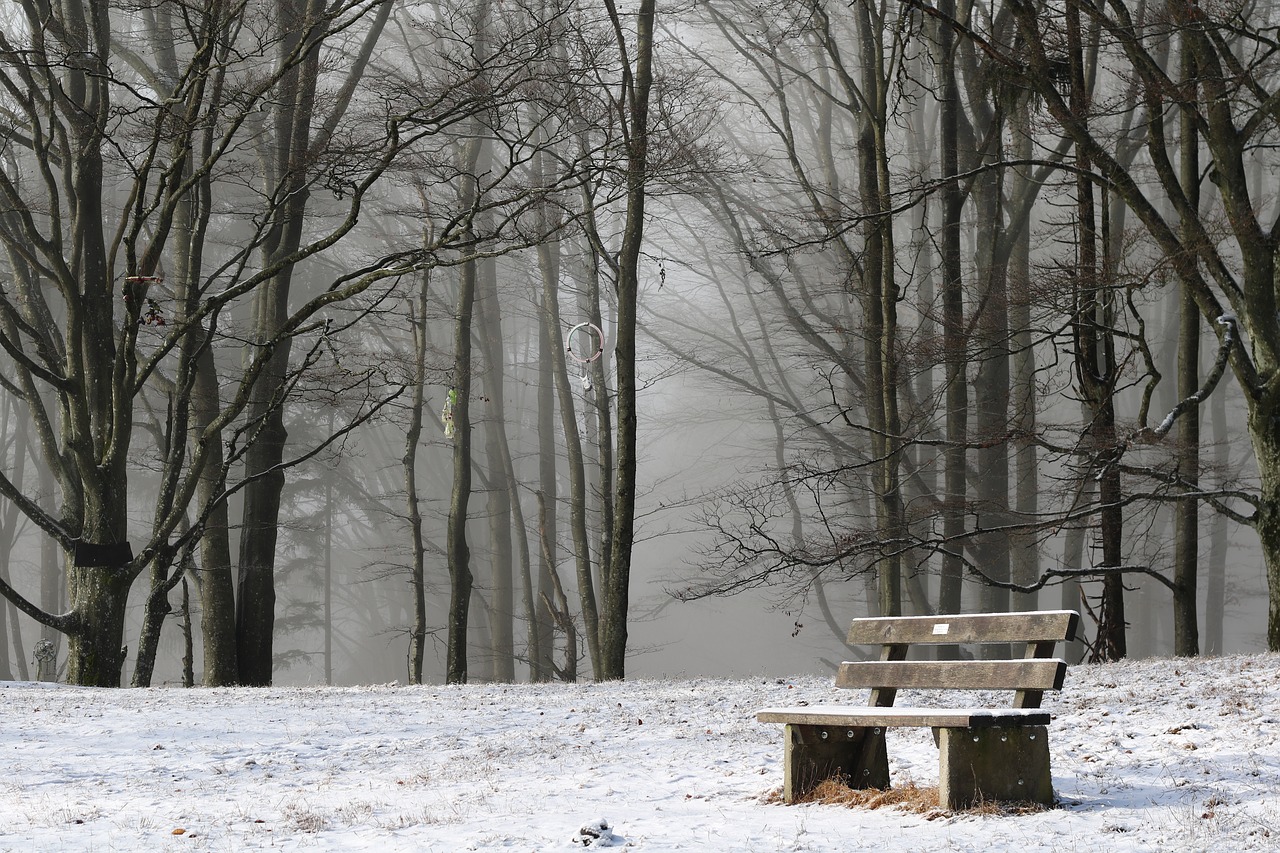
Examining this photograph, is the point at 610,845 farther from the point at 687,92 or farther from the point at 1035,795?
the point at 687,92

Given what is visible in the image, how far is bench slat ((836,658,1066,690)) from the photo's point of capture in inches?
199

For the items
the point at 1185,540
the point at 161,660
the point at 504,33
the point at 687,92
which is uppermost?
the point at 504,33

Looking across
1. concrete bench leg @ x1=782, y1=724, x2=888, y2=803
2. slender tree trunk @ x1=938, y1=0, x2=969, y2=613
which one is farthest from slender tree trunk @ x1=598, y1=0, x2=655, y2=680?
concrete bench leg @ x1=782, y1=724, x2=888, y2=803

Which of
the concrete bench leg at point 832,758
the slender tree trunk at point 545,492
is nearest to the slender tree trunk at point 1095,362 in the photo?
the concrete bench leg at point 832,758

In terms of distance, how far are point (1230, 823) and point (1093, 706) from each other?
128 inches

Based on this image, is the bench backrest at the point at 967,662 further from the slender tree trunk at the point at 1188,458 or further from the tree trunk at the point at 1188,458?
the slender tree trunk at the point at 1188,458

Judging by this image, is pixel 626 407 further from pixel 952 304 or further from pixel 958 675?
pixel 958 675

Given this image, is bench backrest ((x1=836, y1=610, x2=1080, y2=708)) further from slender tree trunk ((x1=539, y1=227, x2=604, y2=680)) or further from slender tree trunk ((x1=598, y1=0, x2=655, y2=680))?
slender tree trunk ((x1=539, y1=227, x2=604, y2=680))

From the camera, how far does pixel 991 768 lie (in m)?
4.94

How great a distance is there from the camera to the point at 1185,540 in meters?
13.4

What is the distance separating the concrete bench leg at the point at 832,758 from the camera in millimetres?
5547

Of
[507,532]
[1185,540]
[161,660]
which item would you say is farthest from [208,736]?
[161,660]

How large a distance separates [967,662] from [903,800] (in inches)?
27.2

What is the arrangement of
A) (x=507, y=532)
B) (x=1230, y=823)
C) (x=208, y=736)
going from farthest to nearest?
(x=507, y=532) < (x=208, y=736) < (x=1230, y=823)
